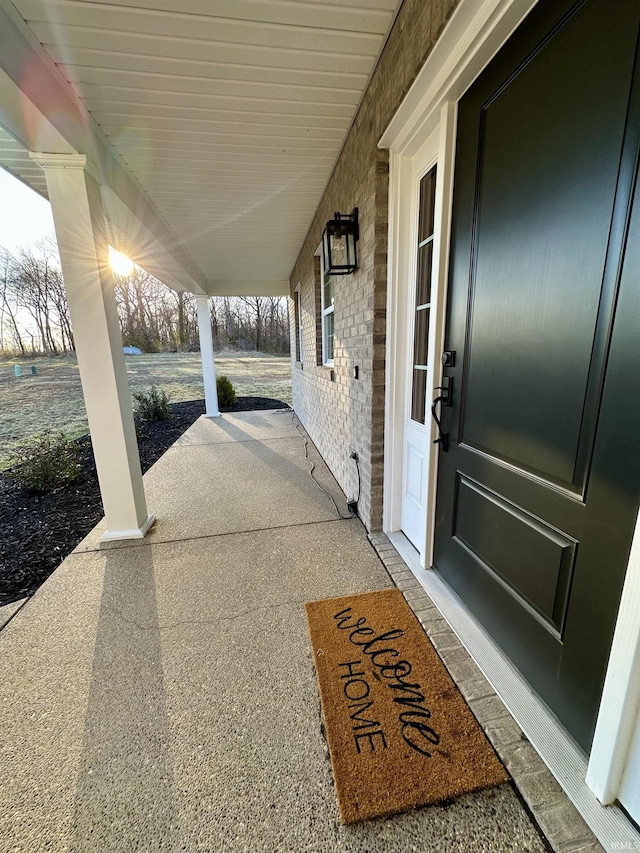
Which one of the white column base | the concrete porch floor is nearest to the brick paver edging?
the concrete porch floor

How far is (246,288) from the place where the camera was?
23.8ft

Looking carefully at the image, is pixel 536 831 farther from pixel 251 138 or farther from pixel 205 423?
pixel 205 423

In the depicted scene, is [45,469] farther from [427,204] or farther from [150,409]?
[427,204]

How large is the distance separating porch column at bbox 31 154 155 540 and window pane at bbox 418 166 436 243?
2.04 metres

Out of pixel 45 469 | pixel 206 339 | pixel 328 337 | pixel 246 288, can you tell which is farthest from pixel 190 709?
pixel 246 288

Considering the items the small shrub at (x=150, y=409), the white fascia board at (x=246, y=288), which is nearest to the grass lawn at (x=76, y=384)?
the small shrub at (x=150, y=409)

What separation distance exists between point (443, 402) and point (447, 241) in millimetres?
795

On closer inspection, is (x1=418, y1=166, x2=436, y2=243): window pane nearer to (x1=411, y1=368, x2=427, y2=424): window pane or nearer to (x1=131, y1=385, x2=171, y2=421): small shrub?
(x1=411, y1=368, x2=427, y2=424): window pane

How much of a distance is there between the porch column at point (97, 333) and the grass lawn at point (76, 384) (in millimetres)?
2909

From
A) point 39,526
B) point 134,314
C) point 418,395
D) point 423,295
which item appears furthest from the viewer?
point 134,314

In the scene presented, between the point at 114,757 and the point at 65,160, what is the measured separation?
3006 millimetres

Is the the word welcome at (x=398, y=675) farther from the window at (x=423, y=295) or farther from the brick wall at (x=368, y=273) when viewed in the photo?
the window at (x=423, y=295)

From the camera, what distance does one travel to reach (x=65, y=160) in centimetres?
199

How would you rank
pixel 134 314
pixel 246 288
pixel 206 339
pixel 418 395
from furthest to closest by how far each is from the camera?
pixel 134 314 < pixel 246 288 < pixel 206 339 < pixel 418 395
